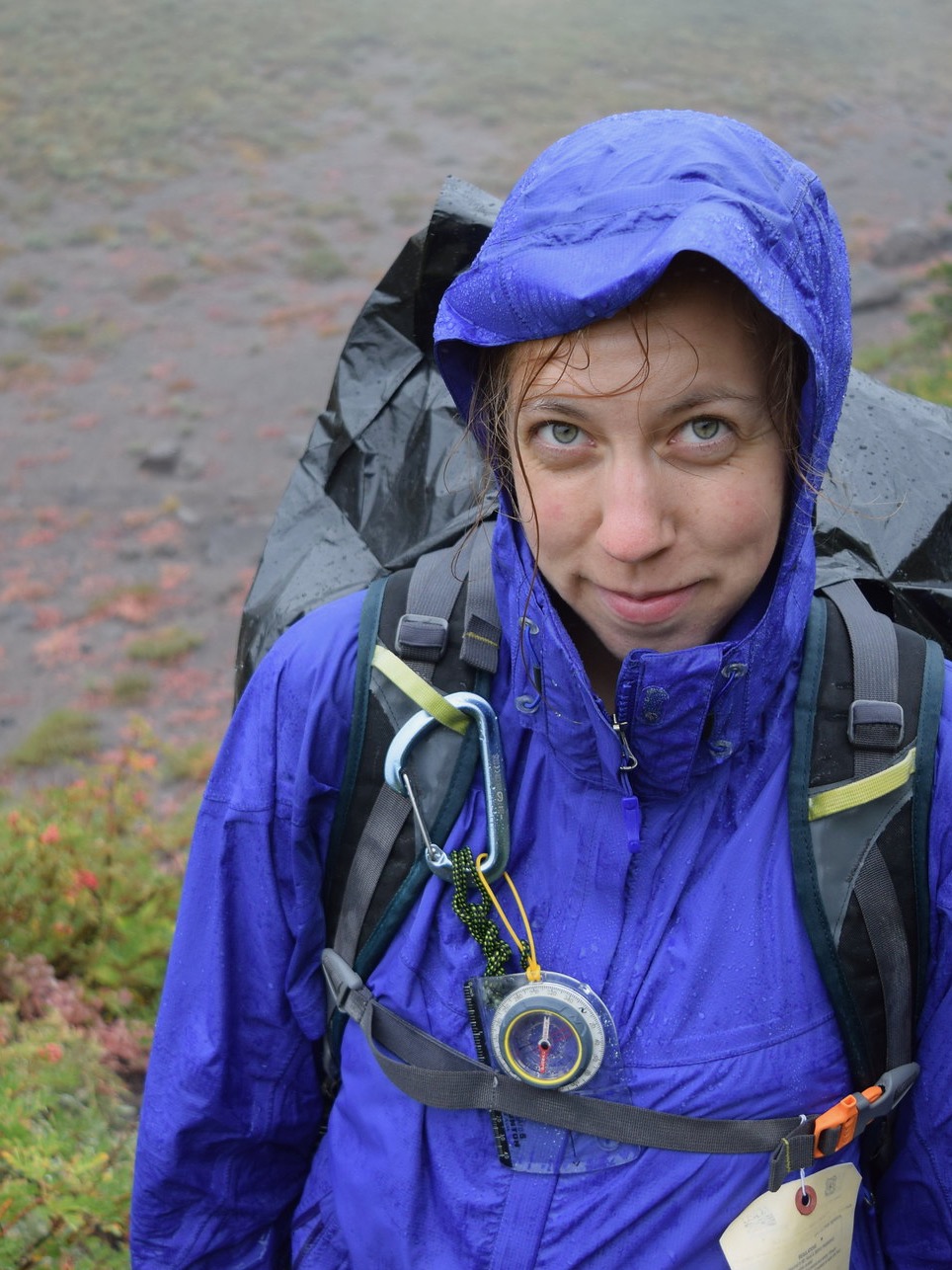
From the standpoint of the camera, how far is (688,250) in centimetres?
134

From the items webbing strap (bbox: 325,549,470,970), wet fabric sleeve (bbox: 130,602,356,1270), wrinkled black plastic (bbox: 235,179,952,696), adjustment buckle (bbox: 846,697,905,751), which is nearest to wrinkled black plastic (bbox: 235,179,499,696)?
wrinkled black plastic (bbox: 235,179,952,696)

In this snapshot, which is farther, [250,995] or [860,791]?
[250,995]

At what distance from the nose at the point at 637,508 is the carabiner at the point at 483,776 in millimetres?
372

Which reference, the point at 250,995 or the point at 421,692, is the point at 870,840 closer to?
the point at 421,692

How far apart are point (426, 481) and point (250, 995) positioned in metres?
1.11

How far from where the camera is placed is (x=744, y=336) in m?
1.45

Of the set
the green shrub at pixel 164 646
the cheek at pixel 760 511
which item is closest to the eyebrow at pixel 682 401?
the cheek at pixel 760 511

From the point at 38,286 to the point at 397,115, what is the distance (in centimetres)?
1114

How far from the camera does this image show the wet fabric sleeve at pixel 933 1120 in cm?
Result: 166

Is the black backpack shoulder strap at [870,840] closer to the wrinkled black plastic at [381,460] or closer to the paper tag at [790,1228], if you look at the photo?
the paper tag at [790,1228]

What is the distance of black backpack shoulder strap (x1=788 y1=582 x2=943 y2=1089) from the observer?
64.9 inches

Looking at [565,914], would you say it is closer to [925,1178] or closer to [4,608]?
[925,1178]

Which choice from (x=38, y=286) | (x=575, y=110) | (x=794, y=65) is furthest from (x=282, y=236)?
(x=794, y=65)

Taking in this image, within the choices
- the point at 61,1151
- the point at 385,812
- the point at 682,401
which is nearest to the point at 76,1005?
the point at 61,1151
